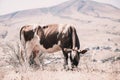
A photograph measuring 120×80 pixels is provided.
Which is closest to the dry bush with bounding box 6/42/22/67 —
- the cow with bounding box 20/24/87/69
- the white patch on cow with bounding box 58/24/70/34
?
the cow with bounding box 20/24/87/69

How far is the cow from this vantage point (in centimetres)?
1903

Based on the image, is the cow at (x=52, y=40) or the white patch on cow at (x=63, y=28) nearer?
the cow at (x=52, y=40)

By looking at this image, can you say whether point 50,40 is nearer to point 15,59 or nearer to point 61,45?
point 61,45

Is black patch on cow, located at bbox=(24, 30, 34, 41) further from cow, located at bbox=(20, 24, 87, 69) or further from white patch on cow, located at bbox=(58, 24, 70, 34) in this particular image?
white patch on cow, located at bbox=(58, 24, 70, 34)

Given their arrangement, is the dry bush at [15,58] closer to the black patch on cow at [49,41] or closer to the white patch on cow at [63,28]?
the black patch on cow at [49,41]

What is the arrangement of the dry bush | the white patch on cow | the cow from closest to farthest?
1. the cow
2. the white patch on cow
3. the dry bush

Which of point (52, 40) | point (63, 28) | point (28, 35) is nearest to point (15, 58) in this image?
point (28, 35)

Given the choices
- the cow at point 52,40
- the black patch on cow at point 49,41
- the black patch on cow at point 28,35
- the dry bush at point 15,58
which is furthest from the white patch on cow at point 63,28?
the dry bush at point 15,58

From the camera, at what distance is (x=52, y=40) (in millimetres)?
20391

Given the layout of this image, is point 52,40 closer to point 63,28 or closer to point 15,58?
point 63,28

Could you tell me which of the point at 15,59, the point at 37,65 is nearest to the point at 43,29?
the point at 37,65

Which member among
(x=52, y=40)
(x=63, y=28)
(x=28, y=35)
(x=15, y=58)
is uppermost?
(x=63, y=28)

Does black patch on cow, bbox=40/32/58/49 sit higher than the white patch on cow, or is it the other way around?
the white patch on cow

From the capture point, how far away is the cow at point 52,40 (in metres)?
19.0
